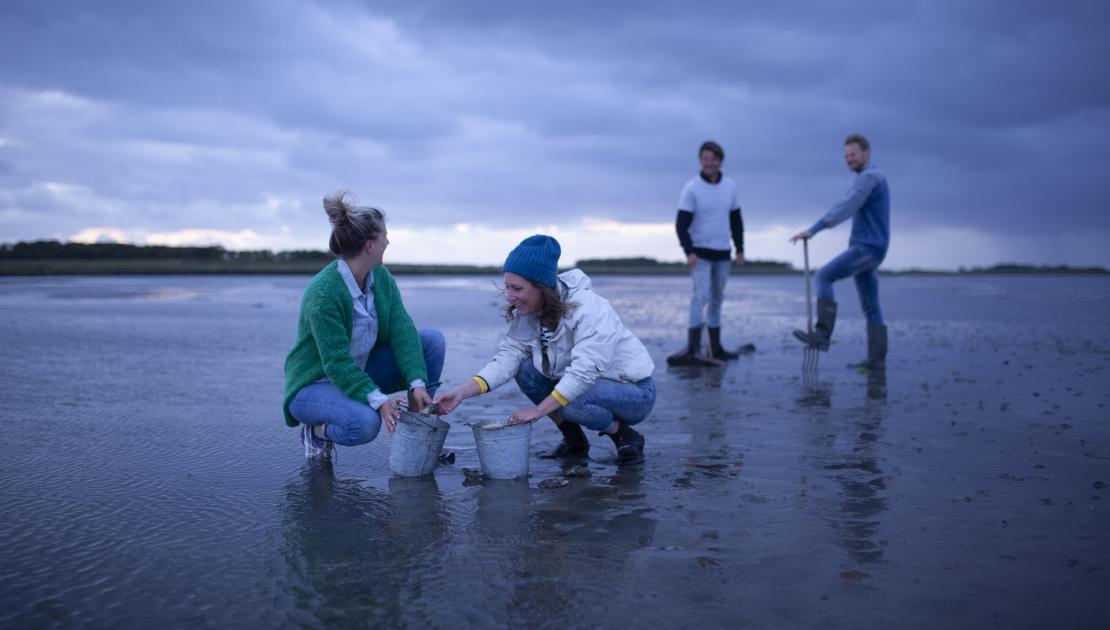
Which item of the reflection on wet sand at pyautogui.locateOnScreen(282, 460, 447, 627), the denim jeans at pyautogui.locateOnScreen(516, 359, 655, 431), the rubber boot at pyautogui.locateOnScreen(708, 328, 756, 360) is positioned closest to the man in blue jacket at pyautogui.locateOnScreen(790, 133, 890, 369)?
the rubber boot at pyautogui.locateOnScreen(708, 328, 756, 360)

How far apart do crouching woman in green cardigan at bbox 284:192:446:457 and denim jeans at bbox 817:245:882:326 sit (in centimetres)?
547

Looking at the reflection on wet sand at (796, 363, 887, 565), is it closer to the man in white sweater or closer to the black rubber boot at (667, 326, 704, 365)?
the black rubber boot at (667, 326, 704, 365)

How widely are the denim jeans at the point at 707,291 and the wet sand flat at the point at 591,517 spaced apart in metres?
2.23

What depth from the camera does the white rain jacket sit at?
4.23 meters

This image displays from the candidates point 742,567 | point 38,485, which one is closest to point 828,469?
point 742,567

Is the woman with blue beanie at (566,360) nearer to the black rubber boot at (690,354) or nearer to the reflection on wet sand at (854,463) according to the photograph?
the reflection on wet sand at (854,463)

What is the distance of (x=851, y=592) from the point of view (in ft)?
9.04

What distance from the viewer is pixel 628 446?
4.56 metres

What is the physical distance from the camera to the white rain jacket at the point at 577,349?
13.9 feet

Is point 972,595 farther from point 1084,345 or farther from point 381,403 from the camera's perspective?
point 1084,345

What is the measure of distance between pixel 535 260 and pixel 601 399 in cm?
94

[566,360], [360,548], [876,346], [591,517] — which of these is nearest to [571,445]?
[566,360]

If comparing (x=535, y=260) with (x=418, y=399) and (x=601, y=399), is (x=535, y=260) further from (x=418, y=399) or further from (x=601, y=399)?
(x=418, y=399)

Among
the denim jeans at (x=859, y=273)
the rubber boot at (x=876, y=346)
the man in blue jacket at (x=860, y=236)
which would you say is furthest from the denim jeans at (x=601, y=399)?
the rubber boot at (x=876, y=346)
